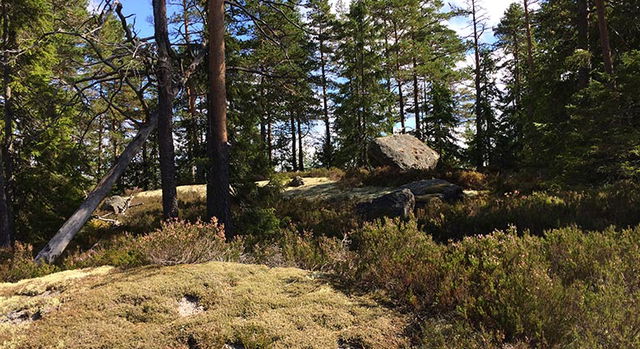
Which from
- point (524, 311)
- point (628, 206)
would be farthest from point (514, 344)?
point (628, 206)

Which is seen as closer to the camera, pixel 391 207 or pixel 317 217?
pixel 391 207

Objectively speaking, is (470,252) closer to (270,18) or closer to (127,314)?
(127,314)

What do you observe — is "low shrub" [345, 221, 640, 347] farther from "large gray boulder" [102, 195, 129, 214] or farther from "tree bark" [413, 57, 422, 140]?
"tree bark" [413, 57, 422, 140]

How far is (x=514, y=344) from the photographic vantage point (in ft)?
8.30

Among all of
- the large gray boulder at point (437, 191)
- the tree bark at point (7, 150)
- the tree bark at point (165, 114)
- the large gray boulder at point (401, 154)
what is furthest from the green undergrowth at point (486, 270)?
the large gray boulder at point (401, 154)

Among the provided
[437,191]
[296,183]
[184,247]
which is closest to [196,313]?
[184,247]

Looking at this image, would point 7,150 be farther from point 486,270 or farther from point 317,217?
point 486,270

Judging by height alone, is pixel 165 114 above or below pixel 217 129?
above

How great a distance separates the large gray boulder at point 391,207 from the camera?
400 inches

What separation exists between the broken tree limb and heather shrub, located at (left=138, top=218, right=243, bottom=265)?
3.00m

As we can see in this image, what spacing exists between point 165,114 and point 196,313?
6832mm

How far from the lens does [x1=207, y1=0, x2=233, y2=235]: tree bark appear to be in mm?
8734

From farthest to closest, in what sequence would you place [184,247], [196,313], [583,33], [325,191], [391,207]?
[325,191] < [583,33] < [391,207] < [184,247] < [196,313]

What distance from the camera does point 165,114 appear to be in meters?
8.85
